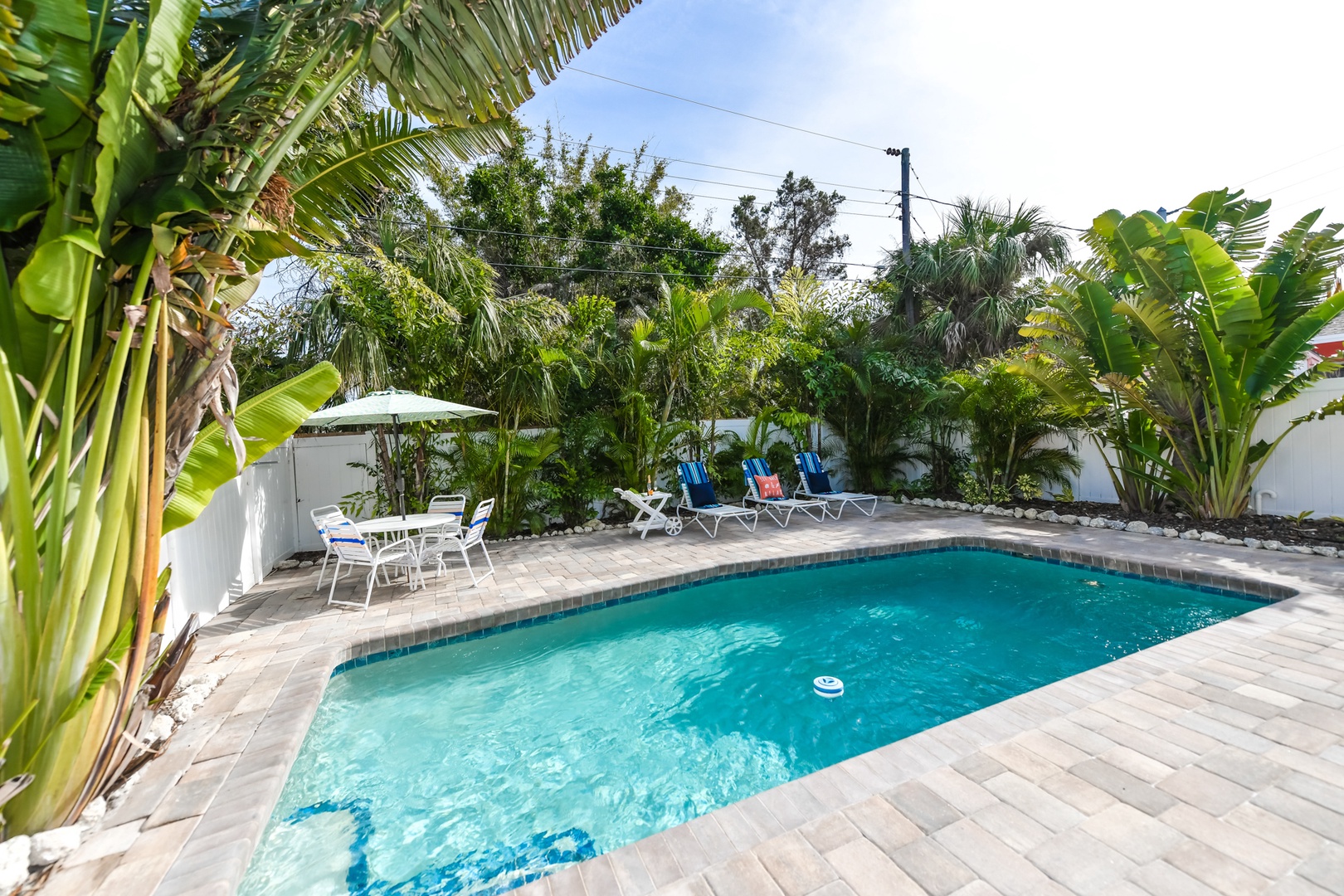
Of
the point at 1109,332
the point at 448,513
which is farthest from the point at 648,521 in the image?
the point at 1109,332

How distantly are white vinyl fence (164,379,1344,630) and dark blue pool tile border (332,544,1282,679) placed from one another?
1634 mm

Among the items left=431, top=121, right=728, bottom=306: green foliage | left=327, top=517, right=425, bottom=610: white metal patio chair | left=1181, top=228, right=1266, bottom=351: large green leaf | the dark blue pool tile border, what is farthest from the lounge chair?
left=431, top=121, right=728, bottom=306: green foliage

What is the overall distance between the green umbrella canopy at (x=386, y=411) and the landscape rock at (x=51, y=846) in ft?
14.6

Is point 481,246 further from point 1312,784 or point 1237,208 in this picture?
point 1312,784

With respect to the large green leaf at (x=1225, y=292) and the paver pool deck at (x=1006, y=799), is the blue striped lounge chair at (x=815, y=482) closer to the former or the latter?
the large green leaf at (x=1225, y=292)

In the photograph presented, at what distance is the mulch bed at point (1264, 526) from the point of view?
6.78 metres

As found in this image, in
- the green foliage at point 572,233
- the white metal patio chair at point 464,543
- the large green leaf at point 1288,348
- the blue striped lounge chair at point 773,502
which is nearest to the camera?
the white metal patio chair at point 464,543

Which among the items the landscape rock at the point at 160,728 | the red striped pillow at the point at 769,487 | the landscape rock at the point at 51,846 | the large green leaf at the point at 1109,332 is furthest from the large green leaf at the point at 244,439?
the large green leaf at the point at 1109,332

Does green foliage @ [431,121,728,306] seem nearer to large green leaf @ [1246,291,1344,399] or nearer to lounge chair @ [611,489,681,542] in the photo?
lounge chair @ [611,489,681,542]

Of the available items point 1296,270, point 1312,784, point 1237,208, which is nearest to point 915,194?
point 1237,208

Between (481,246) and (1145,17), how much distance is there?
13864mm

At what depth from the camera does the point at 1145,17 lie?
7992mm

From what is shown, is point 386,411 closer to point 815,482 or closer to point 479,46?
point 479,46

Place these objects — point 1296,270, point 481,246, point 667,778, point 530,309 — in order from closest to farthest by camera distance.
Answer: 1. point 667,778
2. point 1296,270
3. point 530,309
4. point 481,246
